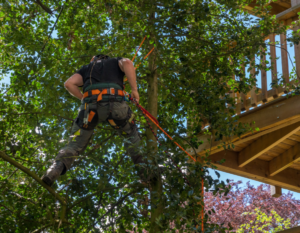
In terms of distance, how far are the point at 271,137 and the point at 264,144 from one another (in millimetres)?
Result: 176

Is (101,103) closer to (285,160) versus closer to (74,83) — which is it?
(74,83)

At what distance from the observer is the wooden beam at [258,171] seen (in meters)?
6.50

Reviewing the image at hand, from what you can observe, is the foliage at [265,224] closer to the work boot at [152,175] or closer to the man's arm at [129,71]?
the work boot at [152,175]

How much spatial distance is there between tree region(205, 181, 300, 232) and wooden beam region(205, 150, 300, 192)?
7.56 m

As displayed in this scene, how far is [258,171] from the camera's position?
6895mm

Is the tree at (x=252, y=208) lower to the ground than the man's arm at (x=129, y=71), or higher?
higher

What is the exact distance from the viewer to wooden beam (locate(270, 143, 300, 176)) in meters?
6.38

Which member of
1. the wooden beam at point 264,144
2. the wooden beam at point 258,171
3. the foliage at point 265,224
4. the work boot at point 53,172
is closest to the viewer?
the work boot at point 53,172

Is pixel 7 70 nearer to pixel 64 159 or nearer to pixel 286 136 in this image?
pixel 64 159

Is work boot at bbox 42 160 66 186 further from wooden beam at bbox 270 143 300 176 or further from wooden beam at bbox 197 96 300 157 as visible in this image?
wooden beam at bbox 270 143 300 176

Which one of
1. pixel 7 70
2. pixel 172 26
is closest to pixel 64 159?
pixel 172 26

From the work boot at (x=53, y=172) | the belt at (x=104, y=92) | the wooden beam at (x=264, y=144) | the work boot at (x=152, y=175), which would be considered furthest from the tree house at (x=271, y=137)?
the work boot at (x=53, y=172)

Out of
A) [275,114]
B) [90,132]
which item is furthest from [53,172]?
[275,114]

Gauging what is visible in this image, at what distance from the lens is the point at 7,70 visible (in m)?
5.77
